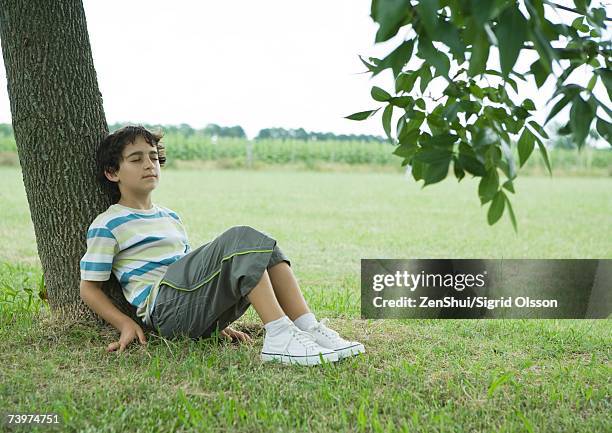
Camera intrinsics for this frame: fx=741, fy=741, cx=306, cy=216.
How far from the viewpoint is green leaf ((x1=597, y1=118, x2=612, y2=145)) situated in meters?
1.49

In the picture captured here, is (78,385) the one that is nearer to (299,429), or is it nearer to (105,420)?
(105,420)

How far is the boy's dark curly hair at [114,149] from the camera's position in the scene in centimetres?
281

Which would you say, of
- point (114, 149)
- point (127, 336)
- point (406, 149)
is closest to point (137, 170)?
point (114, 149)

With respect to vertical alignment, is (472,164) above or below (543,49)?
below

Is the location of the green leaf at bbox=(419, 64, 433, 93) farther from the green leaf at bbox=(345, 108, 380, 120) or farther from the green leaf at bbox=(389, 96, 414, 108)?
the green leaf at bbox=(345, 108, 380, 120)

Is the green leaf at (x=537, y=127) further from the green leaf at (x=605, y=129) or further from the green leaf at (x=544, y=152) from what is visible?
the green leaf at (x=605, y=129)

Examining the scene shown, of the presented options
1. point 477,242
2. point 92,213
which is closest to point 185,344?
point 92,213

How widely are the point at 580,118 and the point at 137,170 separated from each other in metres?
1.85

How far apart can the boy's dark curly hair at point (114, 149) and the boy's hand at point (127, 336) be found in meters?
0.55

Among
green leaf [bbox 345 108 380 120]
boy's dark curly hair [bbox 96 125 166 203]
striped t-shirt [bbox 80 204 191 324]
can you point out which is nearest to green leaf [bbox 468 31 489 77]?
green leaf [bbox 345 108 380 120]

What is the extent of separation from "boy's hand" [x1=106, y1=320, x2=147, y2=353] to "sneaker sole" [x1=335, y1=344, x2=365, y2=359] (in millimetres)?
708

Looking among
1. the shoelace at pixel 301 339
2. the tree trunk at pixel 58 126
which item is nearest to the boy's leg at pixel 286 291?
the shoelace at pixel 301 339

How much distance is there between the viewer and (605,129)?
150 centimetres

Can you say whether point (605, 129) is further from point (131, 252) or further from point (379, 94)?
point (131, 252)
